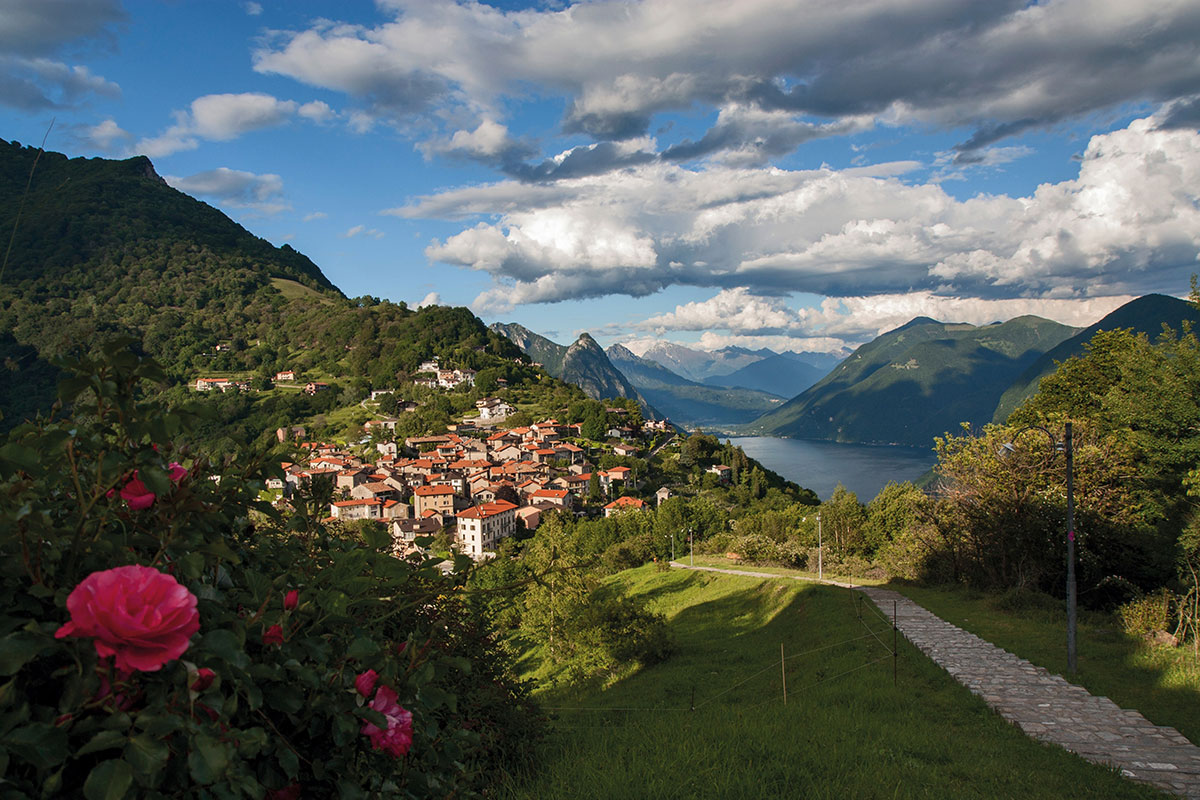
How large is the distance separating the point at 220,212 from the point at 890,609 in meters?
209

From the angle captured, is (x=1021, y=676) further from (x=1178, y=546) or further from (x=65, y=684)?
(x=65, y=684)

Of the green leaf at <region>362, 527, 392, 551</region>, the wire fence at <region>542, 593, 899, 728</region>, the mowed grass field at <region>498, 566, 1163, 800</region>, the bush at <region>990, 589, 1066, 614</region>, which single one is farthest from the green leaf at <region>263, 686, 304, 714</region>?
the bush at <region>990, 589, 1066, 614</region>

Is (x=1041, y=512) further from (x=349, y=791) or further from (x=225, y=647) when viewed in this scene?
(x=225, y=647)

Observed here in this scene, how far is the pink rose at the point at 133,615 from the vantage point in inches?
40.8

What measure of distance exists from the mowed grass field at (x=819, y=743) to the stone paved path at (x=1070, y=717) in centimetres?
36

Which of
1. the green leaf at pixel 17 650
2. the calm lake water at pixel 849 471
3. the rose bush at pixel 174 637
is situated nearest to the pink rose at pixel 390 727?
the rose bush at pixel 174 637

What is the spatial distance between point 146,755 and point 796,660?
14.2 metres

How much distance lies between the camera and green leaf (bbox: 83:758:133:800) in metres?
1.08

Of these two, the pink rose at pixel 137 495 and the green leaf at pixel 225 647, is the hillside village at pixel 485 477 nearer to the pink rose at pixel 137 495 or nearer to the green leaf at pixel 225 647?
the pink rose at pixel 137 495

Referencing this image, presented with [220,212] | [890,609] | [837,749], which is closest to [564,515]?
[890,609]

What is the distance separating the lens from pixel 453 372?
380 ft

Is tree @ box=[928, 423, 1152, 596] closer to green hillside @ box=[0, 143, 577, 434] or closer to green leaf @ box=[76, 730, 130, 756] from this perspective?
green leaf @ box=[76, 730, 130, 756]

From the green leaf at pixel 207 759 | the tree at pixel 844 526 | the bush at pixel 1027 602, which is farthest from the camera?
the tree at pixel 844 526

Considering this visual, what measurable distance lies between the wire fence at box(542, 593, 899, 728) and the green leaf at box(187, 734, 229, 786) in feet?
25.5
